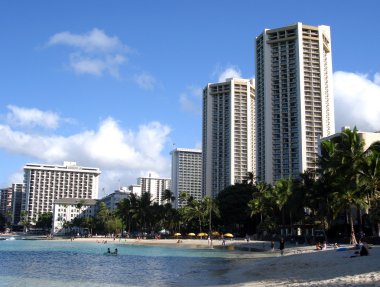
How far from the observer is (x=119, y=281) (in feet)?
102

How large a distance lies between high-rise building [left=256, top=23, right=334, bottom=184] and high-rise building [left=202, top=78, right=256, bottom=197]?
818 inches

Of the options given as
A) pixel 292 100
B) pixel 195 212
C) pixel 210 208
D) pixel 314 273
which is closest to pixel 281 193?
pixel 210 208

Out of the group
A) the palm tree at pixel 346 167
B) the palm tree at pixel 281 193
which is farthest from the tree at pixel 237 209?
the palm tree at pixel 346 167

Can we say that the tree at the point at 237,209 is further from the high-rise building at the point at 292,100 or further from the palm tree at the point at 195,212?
the high-rise building at the point at 292,100

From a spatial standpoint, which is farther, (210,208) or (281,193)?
(210,208)

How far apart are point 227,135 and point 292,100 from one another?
1355 inches

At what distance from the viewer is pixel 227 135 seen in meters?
166

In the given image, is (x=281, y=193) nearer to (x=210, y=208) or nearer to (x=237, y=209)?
(x=237, y=209)

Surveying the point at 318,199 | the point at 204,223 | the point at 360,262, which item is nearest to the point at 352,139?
the point at 318,199

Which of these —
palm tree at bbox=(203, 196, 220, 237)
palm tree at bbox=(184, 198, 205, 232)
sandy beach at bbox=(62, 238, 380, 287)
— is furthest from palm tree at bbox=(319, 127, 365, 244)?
palm tree at bbox=(184, 198, 205, 232)

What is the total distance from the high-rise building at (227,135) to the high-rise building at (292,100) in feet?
68.1

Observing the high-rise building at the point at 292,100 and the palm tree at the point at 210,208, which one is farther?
the high-rise building at the point at 292,100

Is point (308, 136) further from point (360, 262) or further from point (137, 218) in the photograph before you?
point (360, 262)

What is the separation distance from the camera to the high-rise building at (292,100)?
135000mm
